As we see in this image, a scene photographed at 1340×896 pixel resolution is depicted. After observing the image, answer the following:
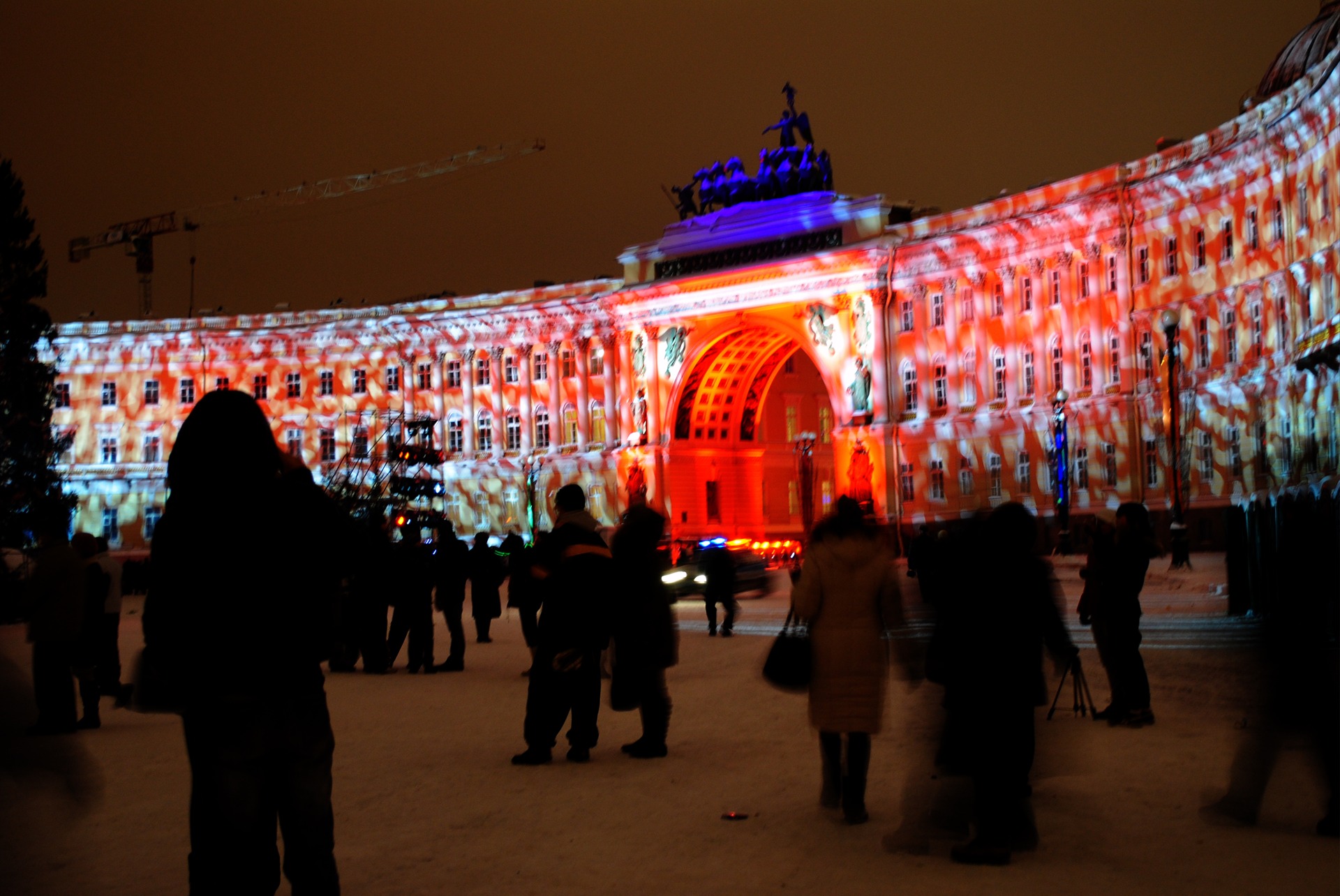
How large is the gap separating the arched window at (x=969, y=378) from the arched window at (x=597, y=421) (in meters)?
18.2

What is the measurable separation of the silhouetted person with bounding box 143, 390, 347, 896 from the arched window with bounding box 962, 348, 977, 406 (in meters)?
54.2

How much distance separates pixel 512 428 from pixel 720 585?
4960 centimetres

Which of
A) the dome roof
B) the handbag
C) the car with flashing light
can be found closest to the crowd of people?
the handbag

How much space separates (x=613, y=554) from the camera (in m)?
12.4

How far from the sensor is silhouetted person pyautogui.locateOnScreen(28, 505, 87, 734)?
1280 cm

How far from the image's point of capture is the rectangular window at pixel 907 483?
2349 inches

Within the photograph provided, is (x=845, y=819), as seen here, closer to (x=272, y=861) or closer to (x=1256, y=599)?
(x=272, y=861)

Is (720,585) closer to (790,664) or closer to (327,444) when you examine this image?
(790,664)

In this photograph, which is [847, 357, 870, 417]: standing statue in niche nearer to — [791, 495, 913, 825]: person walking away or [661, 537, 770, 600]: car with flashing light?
[661, 537, 770, 600]: car with flashing light

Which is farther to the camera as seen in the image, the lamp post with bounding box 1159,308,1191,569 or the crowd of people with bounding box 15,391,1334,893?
the lamp post with bounding box 1159,308,1191,569

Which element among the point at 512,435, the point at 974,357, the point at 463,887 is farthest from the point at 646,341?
the point at 463,887

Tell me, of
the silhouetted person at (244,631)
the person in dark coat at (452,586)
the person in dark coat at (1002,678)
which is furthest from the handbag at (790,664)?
the person in dark coat at (452,586)

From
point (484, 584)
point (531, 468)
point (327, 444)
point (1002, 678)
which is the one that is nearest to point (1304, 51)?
point (531, 468)

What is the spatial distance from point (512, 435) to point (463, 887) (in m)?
66.7
